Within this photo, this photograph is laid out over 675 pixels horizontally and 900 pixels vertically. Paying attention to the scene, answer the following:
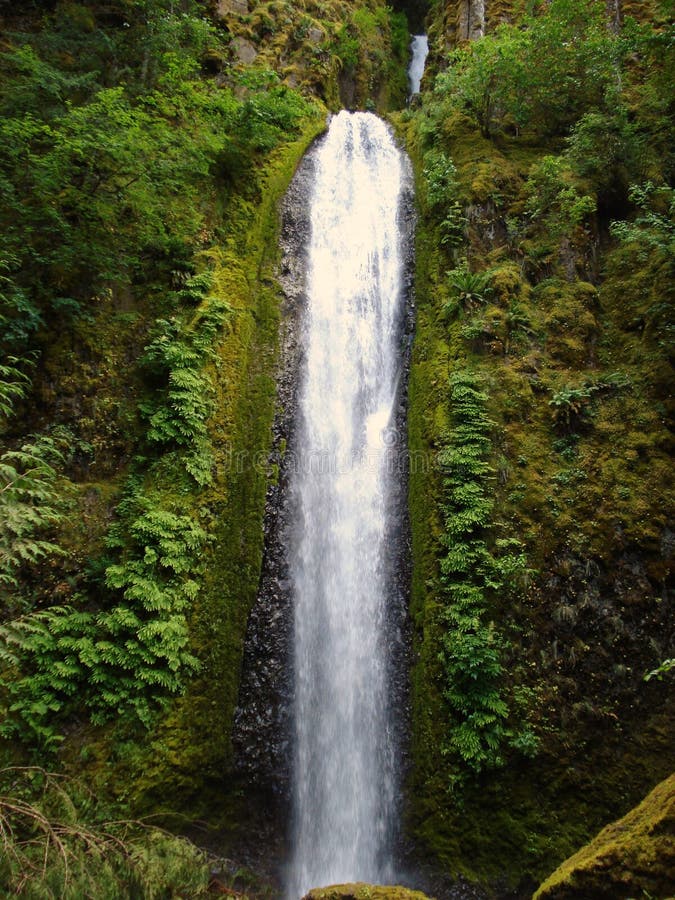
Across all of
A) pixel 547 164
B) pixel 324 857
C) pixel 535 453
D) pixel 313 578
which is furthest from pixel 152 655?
pixel 547 164

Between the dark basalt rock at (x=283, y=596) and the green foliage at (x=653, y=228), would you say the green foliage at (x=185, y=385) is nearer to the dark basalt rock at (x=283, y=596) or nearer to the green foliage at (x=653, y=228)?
the dark basalt rock at (x=283, y=596)

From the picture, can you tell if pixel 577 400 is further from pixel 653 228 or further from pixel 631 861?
pixel 631 861

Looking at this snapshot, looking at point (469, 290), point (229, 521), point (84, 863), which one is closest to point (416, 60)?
point (469, 290)

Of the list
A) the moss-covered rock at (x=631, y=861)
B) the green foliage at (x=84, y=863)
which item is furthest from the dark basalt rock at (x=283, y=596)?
the moss-covered rock at (x=631, y=861)

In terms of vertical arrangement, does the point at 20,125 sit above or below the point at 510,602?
above

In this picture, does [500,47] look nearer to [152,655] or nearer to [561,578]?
[561,578]
